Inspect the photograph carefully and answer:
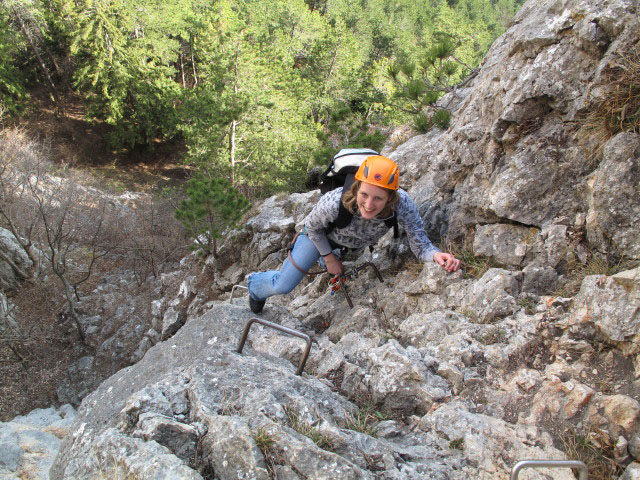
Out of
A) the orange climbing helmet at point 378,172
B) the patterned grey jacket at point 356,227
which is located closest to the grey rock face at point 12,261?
the patterned grey jacket at point 356,227

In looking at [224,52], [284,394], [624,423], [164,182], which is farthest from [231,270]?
[164,182]

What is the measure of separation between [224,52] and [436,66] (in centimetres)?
1296

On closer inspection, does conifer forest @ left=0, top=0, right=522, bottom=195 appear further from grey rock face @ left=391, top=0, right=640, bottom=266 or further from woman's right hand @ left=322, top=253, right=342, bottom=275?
woman's right hand @ left=322, top=253, right=342, bottom=275

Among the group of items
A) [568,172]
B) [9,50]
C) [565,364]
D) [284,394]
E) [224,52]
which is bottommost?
[565,364]

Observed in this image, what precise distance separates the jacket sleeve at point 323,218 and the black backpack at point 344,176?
5 centimetres

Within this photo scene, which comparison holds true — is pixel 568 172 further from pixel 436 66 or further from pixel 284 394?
pixel 436 66

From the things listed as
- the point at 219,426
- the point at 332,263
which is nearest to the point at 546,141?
the point at 332,263

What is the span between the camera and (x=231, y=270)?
10.6 metres

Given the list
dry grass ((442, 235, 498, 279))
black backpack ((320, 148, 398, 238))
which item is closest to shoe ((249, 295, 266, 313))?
black backpack ((320, 148, 398, 238))

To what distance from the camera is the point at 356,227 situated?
3.85 metres

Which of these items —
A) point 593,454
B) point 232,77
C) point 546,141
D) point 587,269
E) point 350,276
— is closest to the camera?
point 593,454

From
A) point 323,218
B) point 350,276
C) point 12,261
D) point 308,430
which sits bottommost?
point 12,261

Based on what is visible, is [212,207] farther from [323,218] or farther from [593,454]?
[593,454]

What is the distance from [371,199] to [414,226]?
0.78 metres
